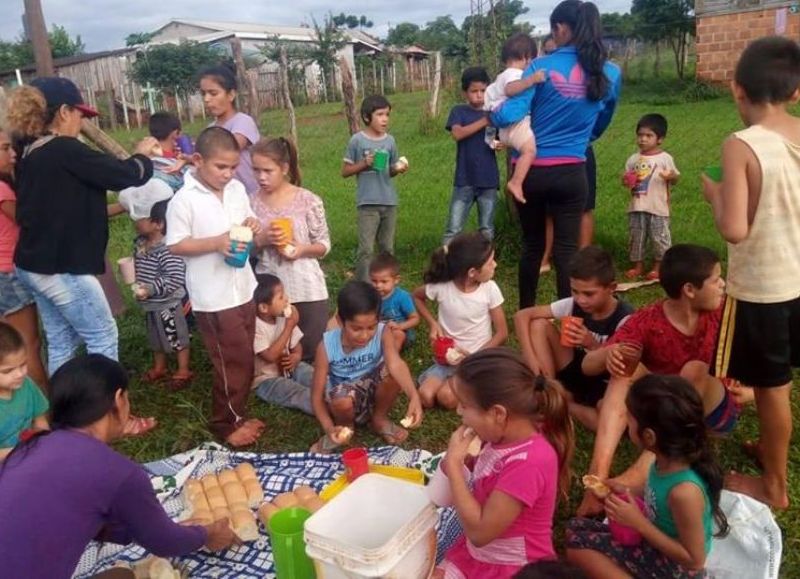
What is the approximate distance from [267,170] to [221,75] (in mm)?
893

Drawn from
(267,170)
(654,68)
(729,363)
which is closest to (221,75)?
(267,170)

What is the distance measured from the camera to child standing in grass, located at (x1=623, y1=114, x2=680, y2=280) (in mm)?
5598

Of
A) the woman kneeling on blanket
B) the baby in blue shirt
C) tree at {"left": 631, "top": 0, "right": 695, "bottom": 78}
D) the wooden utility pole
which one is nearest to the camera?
the woman kneeling on blanket

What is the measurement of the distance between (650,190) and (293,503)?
403 cm

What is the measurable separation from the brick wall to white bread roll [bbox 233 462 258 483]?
16.7 meters

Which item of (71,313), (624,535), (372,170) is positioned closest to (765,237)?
(624,535)

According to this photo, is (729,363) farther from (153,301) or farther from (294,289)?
(153,301)

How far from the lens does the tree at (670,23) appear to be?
63.3 feet

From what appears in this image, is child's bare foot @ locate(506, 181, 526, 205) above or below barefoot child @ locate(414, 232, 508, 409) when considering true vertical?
above

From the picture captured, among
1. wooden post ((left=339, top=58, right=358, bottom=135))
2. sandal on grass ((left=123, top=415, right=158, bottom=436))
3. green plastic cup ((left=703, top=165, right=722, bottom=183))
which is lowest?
sandal on grass ((left=123, top=415, right=158, bottom=436))

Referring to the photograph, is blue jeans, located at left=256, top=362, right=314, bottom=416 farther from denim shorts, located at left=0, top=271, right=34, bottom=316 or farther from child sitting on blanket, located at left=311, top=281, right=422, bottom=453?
denim shorts, located at left=0, top=271, right=34, bottom=316

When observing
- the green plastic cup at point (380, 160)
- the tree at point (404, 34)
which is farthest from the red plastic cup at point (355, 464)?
the tree at point (404, 34)

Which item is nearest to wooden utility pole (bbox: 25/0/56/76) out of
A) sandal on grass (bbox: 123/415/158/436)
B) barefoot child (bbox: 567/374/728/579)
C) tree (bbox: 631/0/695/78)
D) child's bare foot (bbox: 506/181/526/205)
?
sandal on grass (bbox: 123/415/158/436)

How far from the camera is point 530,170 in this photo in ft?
13.8
